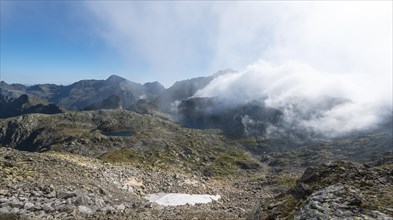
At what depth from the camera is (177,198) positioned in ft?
155

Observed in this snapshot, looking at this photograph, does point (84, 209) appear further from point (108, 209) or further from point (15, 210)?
point (15, 210)

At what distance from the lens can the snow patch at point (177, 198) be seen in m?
45.3

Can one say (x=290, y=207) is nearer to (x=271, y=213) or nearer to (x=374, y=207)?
(x=271, y=213)

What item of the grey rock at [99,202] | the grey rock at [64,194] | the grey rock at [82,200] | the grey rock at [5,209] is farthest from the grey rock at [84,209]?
the grey rock at [5,209]

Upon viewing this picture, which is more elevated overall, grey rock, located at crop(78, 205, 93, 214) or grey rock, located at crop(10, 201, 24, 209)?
grey rock, located at crop(10, 201, 24, 209)

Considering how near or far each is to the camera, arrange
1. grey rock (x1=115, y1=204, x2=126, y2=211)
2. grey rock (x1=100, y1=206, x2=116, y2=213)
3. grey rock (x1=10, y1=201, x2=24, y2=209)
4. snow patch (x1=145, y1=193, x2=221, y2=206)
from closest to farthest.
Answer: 1. grey rock (x1=10, y1=201, x2=24, y2=209)
2. grey rock (x1=100, y1=206, x2=116, y2=213)
3. grey rock (x1=115, y1=204, x2=126, y2=211)
4. snow patch (x1=145, y1=193, x2=221, y2=206)

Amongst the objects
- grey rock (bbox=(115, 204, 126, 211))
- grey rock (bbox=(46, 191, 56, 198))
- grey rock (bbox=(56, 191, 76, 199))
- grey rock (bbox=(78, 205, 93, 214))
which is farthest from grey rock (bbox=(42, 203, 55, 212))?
grey rock (bbox=(115, 204, 126, 211))

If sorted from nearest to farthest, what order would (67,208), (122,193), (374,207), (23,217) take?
(374,207)
(23,217)
(67,208)
(122,193)

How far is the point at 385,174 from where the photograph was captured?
66.7ft

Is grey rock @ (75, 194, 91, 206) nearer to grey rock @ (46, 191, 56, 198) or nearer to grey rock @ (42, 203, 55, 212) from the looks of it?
grey rock @ (46, 191, 56, 198)

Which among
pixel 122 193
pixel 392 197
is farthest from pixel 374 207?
pixel 122 193

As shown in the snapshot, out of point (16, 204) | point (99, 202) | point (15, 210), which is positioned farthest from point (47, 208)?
point (99, 202)

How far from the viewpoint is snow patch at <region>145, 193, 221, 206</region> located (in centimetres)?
4534

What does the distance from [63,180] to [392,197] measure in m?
32.5
